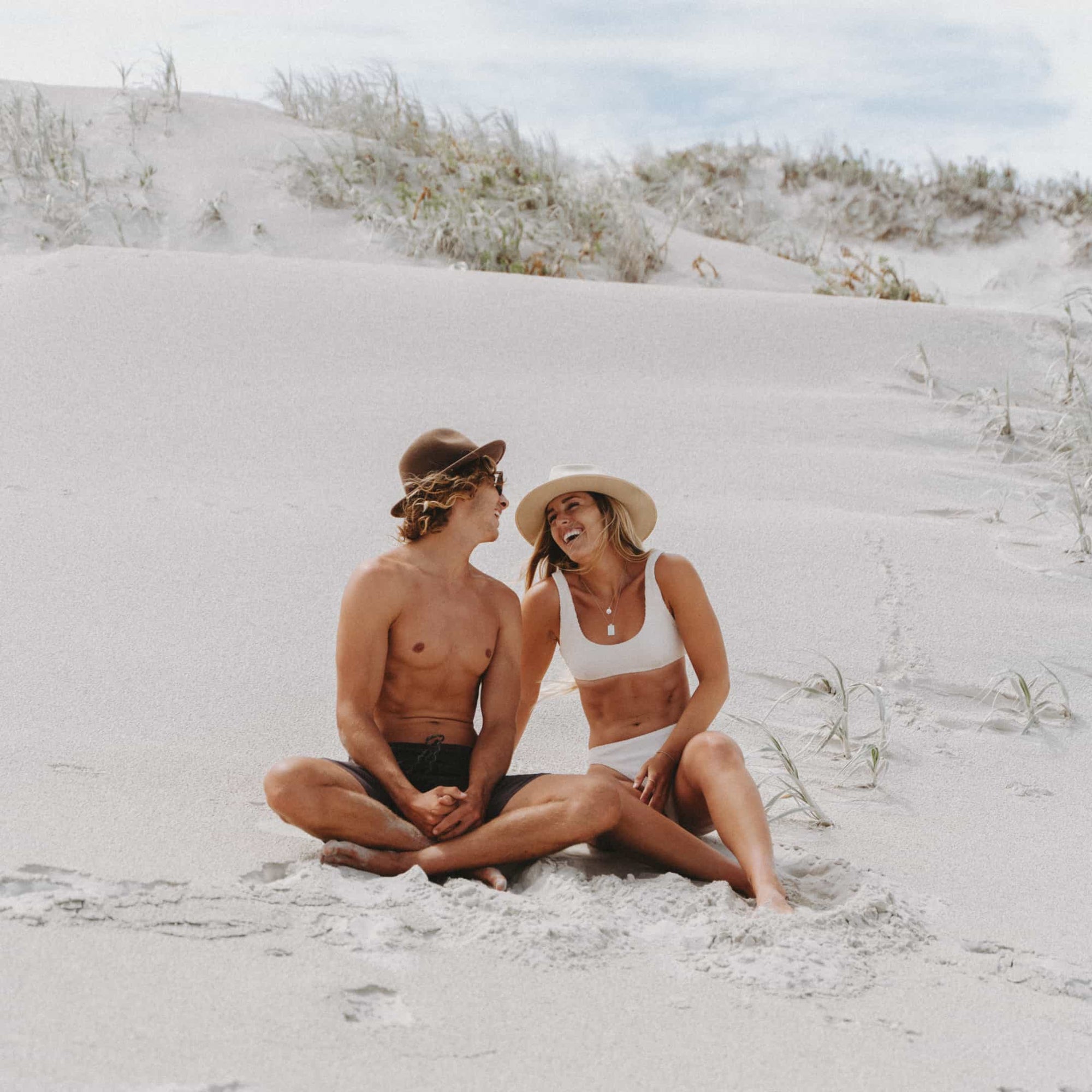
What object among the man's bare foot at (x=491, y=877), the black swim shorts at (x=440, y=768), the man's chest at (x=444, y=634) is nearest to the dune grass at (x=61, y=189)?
the man's chest at (x=444, y=634)

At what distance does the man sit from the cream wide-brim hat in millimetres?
139

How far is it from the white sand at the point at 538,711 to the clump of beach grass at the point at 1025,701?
5 centimetres

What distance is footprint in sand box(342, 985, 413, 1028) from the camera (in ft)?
6.65

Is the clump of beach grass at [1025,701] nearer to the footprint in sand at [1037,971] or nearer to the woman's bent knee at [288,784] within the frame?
the footprint in sand at [1037,971]

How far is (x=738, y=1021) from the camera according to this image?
7.03 feet

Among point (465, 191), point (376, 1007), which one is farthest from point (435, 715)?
point (465, 191)

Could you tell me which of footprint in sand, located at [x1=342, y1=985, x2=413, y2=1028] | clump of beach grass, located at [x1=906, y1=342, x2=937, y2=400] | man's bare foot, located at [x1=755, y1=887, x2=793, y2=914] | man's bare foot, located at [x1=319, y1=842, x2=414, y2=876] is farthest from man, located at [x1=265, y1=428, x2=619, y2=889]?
clump of beach grass, located at [x1=906, y1=342, x2=937, y2=400]

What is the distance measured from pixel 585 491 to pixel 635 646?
1.41ft

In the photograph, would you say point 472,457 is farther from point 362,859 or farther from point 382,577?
point 362,859

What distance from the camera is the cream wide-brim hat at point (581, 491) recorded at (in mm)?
3227

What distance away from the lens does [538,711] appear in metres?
4.04

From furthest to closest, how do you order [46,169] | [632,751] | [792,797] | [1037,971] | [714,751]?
1. [46,169]
2. [792,797]
3. [632,751]
4. [714,751]
5. [1037,971]

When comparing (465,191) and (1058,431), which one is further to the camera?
(465,191)

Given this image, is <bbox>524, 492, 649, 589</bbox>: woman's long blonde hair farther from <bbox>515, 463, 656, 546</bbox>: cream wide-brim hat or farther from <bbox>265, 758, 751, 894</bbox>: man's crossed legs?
<bbox>265, 758, 751, 894</bbox>: man's crossed legs
